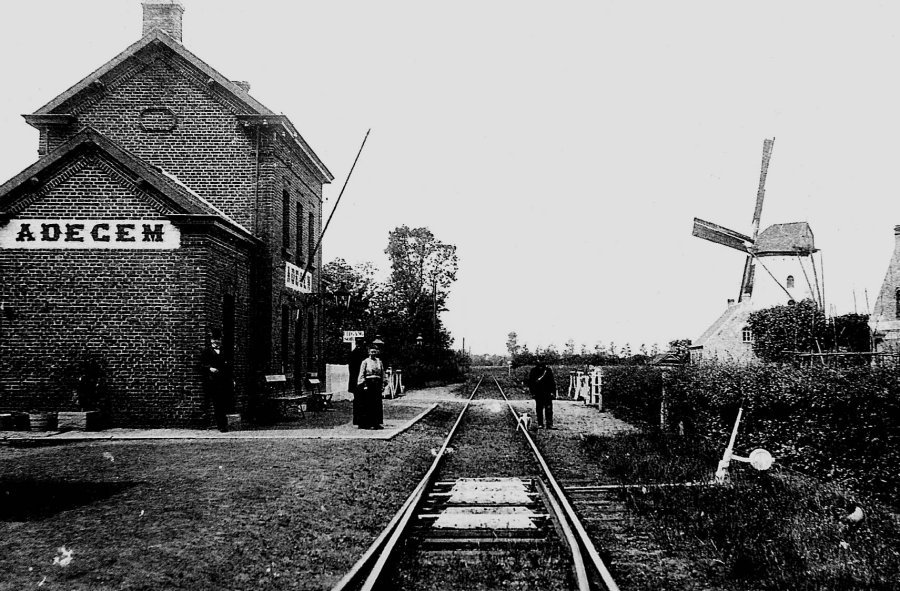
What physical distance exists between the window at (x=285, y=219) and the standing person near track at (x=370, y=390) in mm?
6218

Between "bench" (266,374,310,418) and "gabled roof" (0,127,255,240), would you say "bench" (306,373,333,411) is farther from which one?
"gabled roof" (0,127,255,240)

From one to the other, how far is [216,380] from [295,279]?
8116 millimetres

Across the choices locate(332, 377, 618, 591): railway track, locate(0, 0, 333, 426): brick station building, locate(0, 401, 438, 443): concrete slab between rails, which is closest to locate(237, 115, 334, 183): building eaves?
locate(0, 0, 333, 426): brick station building

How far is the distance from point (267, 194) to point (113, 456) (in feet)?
31.9

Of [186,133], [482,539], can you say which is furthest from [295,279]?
[482,539]

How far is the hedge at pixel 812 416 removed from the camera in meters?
8.12

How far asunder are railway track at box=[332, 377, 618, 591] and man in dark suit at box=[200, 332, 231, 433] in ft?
19.4

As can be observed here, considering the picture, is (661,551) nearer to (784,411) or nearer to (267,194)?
(784,411)

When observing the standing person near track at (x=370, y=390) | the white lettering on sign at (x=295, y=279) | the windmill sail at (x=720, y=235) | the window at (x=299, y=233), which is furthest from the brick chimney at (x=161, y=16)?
the windmill sail at (x=720, y=235)

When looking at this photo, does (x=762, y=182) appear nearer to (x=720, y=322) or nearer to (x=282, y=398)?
(x=720, y=322)

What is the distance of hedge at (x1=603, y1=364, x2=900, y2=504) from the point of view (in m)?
8.12

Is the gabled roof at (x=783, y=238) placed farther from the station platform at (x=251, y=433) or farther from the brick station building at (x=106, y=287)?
the brick station building at (x=106, y=287)

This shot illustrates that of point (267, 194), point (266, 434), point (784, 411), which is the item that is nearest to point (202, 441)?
point (266, 434)

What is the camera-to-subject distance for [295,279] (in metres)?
23.1
